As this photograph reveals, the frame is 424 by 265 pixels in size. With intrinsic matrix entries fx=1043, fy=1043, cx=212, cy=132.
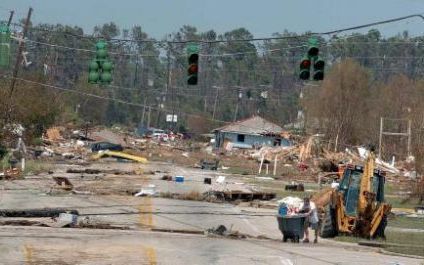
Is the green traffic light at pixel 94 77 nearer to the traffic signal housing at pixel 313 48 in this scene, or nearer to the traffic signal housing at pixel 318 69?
the traffic signal housing at pixel 313 48

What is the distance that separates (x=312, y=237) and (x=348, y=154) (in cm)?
6594

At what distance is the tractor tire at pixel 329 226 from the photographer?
36.1 meters

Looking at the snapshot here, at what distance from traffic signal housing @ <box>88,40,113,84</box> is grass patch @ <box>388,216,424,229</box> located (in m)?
14.3

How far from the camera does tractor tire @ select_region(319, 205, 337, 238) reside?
36.1m

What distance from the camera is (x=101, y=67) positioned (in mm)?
36500

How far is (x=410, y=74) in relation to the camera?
613 feet

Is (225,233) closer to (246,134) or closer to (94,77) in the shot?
(94,77)

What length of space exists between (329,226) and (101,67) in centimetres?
968

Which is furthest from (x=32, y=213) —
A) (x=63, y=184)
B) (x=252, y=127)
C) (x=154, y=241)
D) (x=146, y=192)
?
(x=252, y=127)

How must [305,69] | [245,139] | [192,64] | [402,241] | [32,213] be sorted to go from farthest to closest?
[245,139] < [402,241] < [32,213] < [192,64] < [305,69]

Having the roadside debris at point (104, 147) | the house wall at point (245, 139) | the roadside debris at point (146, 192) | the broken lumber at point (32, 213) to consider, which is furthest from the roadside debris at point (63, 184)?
the house wall at point (245, 139)

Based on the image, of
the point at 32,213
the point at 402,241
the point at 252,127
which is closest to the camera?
the point at 32,213

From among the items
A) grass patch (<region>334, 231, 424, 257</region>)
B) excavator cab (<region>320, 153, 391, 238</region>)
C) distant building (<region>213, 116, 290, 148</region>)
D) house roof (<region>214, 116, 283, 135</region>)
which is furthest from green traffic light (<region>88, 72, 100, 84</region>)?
house roof (<region>214, 116, 283, 135</region>)

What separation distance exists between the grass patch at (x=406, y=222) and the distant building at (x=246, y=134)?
304 ft
